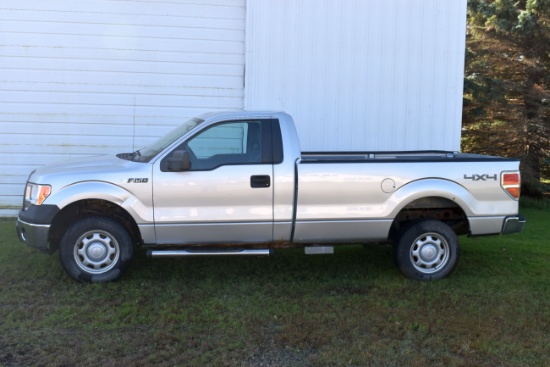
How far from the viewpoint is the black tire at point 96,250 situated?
220 inches

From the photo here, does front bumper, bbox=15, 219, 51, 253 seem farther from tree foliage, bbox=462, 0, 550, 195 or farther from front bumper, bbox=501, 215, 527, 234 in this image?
tree foliage, bbox=462, 0, 550, 195

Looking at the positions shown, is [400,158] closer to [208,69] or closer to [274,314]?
[274,314]

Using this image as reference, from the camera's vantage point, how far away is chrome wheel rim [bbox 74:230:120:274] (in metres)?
5.63

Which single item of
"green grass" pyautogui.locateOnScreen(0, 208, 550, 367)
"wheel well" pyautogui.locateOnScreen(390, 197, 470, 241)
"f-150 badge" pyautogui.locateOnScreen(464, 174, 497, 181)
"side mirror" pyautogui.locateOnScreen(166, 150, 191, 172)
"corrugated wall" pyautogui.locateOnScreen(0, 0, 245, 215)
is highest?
"corrugated wall" pyautogui.locateOnScreen(0, 0, 245, 215)

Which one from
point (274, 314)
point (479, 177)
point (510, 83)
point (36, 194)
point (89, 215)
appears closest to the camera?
point (274, 314)

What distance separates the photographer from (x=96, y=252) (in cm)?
566

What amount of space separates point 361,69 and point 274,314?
236 inches

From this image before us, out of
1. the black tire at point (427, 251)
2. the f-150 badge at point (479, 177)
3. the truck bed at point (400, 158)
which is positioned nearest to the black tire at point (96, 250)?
the truck bed at point (400, 158)

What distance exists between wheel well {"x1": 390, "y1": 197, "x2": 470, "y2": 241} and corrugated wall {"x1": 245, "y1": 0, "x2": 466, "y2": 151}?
3707 mm

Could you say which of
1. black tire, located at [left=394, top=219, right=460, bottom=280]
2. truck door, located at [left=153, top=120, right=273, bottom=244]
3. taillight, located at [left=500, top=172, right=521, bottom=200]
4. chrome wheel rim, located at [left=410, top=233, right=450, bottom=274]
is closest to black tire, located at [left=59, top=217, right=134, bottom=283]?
truck door, located at [left=153, top=120, right=273, bottom=244]

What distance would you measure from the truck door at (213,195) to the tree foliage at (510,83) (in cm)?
1062

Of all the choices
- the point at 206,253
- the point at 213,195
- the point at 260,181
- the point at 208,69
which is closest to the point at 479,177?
the point at 260,181

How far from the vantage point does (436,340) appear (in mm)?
4398

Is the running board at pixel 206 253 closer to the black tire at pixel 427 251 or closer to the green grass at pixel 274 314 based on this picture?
the green grass at pixel 274 314
